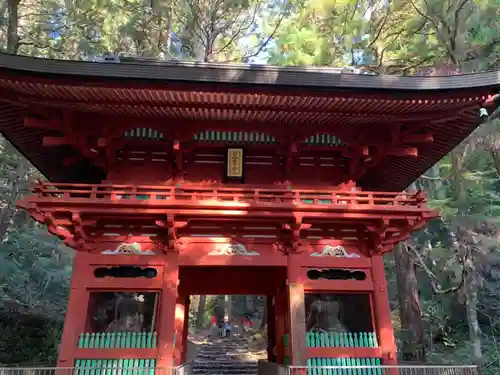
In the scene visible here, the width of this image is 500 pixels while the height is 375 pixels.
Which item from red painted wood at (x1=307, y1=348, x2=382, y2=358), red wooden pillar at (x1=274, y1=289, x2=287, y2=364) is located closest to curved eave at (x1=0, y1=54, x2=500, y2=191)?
red painted wood at (x1=307, y1=348, x2=382, y2=358)

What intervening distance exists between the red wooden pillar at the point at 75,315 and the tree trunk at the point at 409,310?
11097mm

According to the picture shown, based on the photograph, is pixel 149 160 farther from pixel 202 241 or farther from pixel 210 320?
pixel 210 320

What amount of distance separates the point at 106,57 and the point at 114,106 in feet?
8.37

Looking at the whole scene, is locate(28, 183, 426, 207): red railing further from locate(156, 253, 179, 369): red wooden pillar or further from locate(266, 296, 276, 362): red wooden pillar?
locate(266, 296, 276, 362): red wooden pillar

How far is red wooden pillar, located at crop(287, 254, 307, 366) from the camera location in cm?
748

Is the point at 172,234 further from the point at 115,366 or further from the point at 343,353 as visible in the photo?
the point at 343,353

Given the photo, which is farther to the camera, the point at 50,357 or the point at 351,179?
the point at 50,357

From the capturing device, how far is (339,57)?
1512 cm

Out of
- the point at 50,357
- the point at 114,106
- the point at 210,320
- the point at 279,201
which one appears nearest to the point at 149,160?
the point at 114,106

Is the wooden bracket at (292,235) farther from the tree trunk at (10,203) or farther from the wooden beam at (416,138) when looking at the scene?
the tree trunk at (10,203)

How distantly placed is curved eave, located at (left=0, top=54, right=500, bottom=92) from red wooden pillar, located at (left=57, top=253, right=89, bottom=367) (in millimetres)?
3656

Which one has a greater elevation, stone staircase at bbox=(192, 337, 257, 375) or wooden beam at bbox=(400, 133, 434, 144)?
wooden beam at bbox=(400, 133, 434, 144)

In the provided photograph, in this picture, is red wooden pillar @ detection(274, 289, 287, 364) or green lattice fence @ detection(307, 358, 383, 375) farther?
red wooden pillar @ detection(274, 289, 287, 364)

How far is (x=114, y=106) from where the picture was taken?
291 inches
